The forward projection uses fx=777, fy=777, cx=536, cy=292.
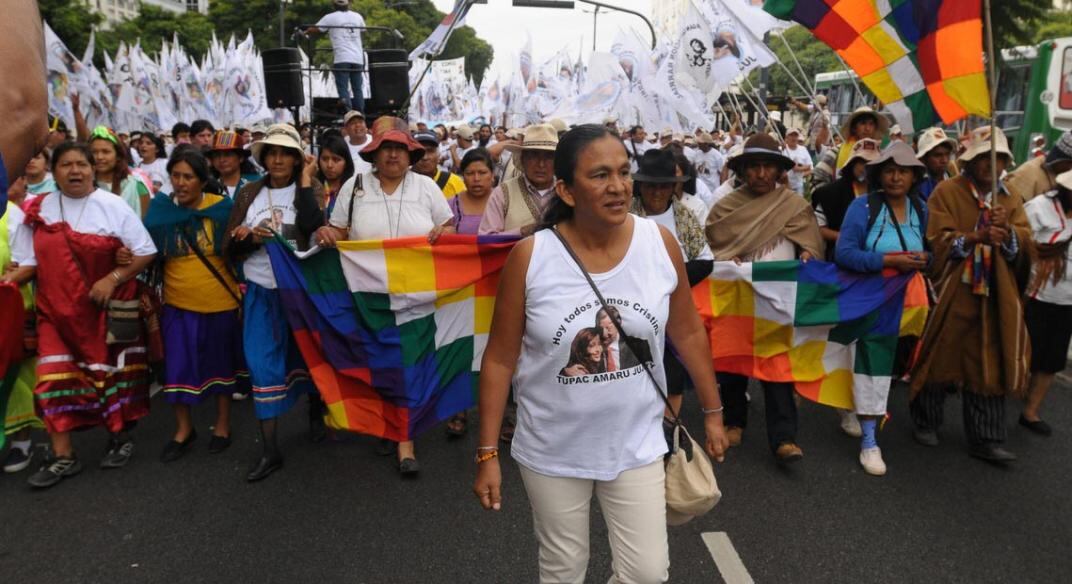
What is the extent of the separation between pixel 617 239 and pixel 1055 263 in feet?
13.0

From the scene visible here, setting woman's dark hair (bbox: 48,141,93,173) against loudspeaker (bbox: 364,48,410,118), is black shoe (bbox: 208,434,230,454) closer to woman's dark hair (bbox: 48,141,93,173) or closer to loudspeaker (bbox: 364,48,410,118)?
woman's dark hair (bbox: 48,141,93,173)

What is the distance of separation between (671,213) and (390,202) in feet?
5.48

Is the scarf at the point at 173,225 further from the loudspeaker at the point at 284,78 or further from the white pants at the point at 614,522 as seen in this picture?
the loudspeaker at the point at 284,78

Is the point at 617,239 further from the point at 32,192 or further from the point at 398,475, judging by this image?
the point at 32,192

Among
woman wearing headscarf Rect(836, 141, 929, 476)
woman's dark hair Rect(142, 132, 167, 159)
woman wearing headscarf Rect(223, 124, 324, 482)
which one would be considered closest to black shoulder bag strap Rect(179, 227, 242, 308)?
woman wearing headscarf Rect(223, 124, 324, 482)

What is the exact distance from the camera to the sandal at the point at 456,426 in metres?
5.02

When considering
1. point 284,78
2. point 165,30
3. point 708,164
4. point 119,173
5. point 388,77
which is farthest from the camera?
point 165,30

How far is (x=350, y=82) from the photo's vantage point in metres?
11.4

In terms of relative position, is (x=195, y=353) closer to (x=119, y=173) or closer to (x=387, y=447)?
(x=387, y=447)

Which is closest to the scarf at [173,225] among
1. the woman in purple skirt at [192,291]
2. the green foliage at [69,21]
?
the woman in purple skirt at [192,291]

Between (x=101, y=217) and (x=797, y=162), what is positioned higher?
(x=101, y=217)

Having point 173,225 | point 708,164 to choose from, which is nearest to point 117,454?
point 173,225

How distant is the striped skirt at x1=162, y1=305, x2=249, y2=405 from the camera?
15.4ft

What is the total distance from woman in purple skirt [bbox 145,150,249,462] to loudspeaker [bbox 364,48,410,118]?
5374 millimetres
